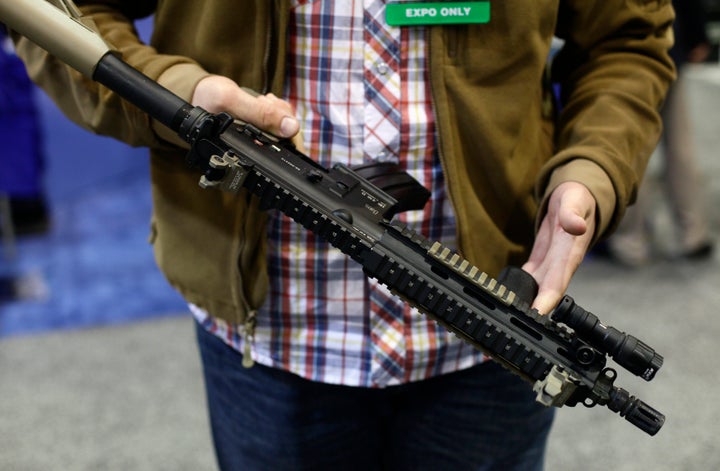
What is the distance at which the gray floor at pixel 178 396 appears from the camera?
79.6 inches

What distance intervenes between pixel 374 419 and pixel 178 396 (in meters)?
1.44

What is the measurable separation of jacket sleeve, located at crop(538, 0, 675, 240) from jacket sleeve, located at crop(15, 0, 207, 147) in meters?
0.40

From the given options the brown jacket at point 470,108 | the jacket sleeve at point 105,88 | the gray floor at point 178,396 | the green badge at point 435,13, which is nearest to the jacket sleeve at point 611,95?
the brown jacket at point 470,108

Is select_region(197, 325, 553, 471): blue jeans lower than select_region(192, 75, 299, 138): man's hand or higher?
lower

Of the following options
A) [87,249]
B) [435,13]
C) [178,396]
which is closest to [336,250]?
[435,13]

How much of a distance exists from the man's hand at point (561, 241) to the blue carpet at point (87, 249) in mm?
2098

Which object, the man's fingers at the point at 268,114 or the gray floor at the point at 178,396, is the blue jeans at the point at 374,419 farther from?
the gray floor at the point at 178,396

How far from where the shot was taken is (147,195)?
11.7 ft

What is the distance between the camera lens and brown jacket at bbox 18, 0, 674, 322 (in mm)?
805

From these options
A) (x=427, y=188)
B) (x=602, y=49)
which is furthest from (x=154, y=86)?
(x=602, y=49)

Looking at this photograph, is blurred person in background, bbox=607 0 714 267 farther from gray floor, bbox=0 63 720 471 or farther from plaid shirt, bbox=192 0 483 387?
plaid shirt, bbox=192 0 483 387

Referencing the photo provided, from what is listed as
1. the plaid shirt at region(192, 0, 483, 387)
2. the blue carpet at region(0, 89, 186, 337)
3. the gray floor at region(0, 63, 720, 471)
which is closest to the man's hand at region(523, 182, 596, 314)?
the plaid shirt at region(192, 0, 483, 387)

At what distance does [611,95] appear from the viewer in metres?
0.89

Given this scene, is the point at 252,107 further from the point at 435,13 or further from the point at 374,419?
the point at 374,419
